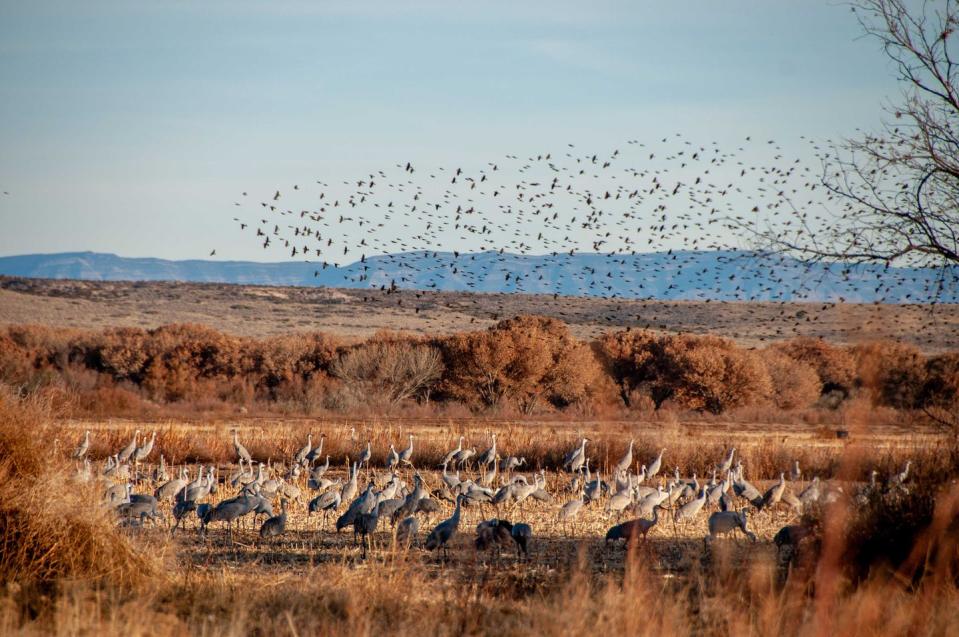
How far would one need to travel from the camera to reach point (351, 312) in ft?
316

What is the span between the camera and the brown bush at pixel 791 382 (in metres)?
45.6

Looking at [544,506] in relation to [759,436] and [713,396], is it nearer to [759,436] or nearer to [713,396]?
[759,436]

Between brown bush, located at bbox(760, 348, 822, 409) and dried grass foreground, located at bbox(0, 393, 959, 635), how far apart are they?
3468cm

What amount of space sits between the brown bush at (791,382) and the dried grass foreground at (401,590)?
34.7 meters

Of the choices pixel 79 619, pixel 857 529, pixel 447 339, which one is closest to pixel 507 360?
pixel 447 339

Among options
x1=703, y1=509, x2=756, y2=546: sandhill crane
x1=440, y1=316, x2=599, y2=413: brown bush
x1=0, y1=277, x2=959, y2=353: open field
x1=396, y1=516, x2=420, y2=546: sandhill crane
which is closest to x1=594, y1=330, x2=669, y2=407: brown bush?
x1=440, y1=316, x2=599, y2=413: brown bush

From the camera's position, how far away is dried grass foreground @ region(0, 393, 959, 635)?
8.69 meters

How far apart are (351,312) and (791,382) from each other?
5596 cm

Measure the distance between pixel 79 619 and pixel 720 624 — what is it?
18.1 ft

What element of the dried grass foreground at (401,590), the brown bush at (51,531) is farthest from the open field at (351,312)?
the dried grass foreground at (401,590)

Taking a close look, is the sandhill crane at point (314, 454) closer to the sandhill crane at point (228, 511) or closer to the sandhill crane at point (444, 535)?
the sandhill crane at point (228, 511)

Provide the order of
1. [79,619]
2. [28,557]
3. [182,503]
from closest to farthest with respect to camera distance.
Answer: [79,619] < [28,557] < [182,503]

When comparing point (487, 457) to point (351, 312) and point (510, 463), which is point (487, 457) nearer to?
point (510, 463)

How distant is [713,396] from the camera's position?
43156mm
